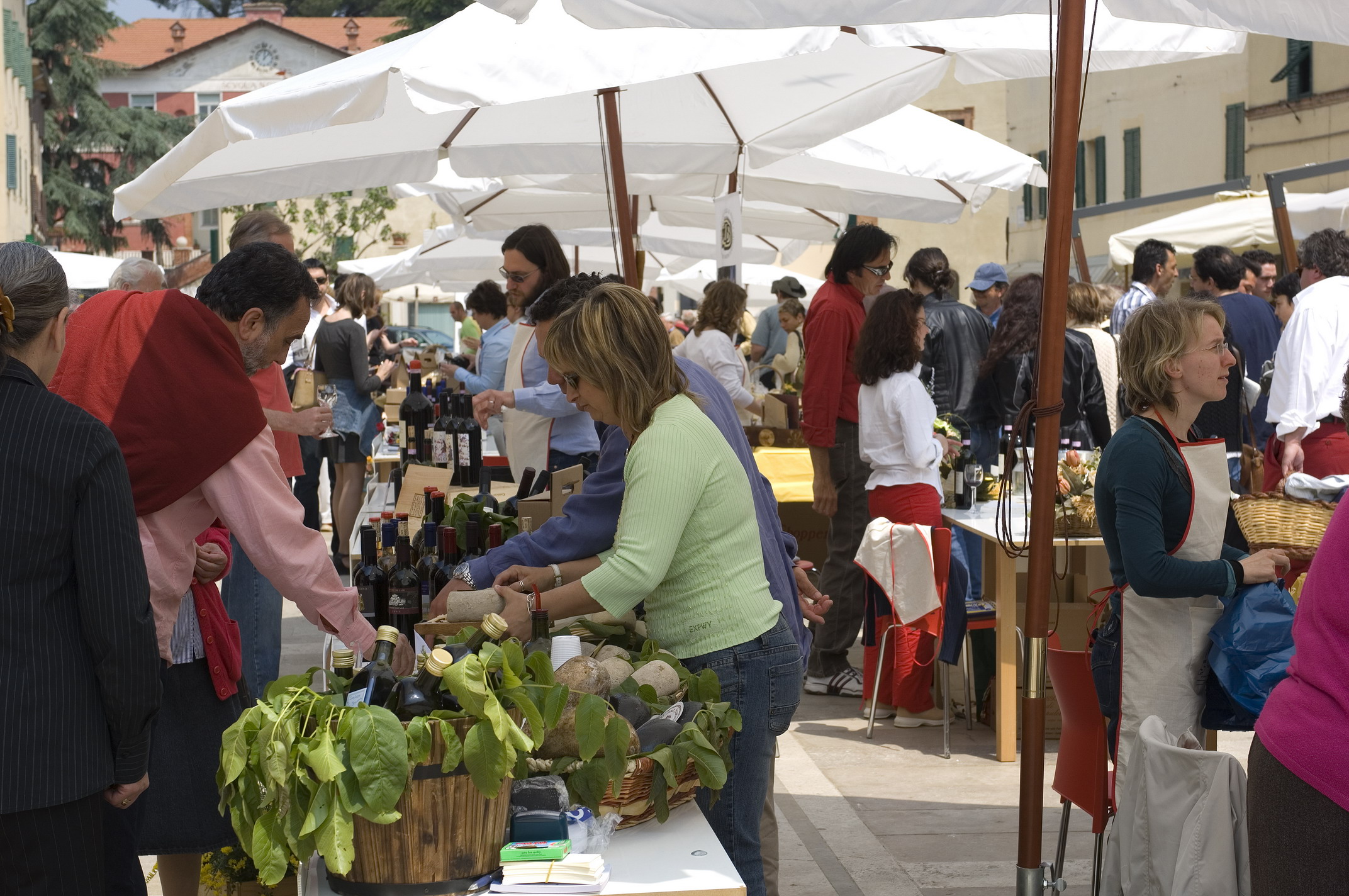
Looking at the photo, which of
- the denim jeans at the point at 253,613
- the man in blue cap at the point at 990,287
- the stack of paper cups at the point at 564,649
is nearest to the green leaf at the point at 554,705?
the stack of paper cups at the point at 564,649

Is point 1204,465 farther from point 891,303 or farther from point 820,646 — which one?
point 820,646

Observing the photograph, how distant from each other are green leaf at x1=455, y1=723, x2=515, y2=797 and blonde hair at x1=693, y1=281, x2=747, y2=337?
587 centimetres

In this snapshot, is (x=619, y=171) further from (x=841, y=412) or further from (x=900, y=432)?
(x=841, y=412)

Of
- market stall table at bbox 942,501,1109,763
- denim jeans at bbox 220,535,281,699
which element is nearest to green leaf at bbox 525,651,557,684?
denim jeans at bbox 220,535,281,699

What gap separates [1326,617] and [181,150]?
4771mm

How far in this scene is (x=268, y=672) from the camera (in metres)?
4.99

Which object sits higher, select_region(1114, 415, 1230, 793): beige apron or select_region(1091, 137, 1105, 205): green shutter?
select_region(1091, 137, 1105, 205): green shutter

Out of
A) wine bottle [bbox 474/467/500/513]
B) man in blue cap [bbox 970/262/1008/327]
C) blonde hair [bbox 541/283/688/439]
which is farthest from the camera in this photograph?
man in blue cap [bbox 970/262/1008/327]

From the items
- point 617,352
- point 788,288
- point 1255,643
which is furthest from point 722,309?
point 788,288

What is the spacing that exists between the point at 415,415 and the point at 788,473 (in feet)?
8.04

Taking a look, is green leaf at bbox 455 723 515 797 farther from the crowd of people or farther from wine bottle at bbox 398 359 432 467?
wine bottle at bbox 398 359 432 467

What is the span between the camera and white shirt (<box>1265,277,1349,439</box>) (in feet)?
22.0

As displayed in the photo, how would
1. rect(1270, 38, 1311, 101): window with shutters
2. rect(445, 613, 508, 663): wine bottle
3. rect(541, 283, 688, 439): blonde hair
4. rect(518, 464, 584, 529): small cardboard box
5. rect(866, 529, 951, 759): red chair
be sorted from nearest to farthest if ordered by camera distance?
rect(445, 613, 508, 663): wine bottle → rect(541, 283, 688, 439): blonde hair → rect(518, 464, 584, 529): small cardboard box → rect(866, 529, 951, 759): red chair → rect(1270, 38, 1311, 101): window with shutters

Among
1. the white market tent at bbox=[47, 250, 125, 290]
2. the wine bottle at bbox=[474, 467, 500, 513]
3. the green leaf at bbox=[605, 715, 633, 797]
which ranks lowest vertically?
the green leaf at bbox=[605, 715, 633, 797]
